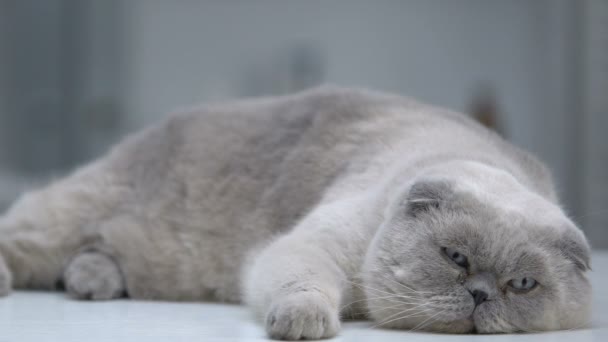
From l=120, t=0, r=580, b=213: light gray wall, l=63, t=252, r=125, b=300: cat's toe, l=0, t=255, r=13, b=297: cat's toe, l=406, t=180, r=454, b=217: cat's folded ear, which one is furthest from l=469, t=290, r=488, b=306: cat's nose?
l=120, t=0, r=580, b=213: light gray wall

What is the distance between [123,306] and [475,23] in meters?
4.59

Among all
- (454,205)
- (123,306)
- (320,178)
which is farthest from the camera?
(320,178)

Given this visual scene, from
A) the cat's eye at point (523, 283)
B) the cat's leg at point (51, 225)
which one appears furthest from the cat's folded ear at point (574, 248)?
the cat's leg at point (51, 225)

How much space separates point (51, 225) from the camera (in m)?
3.09

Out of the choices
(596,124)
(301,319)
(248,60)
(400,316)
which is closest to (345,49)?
(248,60)

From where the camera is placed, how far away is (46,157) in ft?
18.8

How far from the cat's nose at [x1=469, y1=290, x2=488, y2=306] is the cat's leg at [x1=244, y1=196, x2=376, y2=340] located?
34 centimetres

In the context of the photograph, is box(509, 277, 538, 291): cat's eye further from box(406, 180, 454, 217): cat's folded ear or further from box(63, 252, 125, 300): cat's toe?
box(63, 252, 125, 300): cat's toe

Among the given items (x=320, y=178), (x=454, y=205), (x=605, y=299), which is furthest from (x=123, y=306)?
(x=605, y=299)

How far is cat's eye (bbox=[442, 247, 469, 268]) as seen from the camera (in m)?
1.96

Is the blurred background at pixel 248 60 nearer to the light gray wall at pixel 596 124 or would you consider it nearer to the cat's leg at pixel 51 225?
the light gray wall at pixel 596 124

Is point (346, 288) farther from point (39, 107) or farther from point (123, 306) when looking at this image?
point (39, 107)

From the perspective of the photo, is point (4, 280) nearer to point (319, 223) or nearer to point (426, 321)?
point (319, 223)

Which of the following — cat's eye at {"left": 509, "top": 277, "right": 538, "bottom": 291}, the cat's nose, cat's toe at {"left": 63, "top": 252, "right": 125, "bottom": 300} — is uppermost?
cat's eye at {"left": 509, "top": 277, "right": 538, "bottom": 291}
